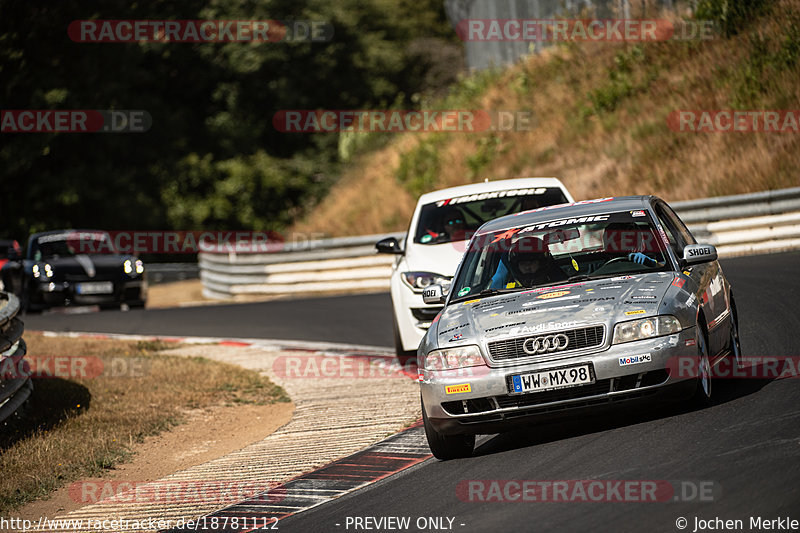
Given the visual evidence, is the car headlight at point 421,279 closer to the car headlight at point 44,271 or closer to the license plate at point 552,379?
the license plate at point 552,379

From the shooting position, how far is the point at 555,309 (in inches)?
269

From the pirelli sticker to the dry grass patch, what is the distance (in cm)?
303

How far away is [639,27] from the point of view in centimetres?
2545

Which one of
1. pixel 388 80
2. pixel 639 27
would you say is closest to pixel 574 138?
pixel 639 27

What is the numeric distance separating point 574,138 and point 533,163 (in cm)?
106

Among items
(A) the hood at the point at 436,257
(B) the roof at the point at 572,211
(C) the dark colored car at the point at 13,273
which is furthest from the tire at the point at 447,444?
(C) the dark colored car at the point at 13,273

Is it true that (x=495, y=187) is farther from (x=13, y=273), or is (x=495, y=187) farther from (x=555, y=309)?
(x=13, y=273)

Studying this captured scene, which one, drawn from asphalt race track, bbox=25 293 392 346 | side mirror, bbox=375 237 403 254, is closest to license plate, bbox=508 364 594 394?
side mirror, bbox=375 237 403 254

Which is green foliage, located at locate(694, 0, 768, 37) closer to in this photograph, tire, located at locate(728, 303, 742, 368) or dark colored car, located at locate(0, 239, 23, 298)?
dark colored car, located at locate(0, 239, 23, 298)

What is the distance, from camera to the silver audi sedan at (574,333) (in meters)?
6.58

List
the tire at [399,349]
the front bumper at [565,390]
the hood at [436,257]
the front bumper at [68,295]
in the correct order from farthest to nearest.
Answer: the front bumper at [68,295] < the tire at [399,349] < the hood at [436,257] < the front bumper at [565,390]

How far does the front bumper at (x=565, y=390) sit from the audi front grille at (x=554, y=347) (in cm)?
7

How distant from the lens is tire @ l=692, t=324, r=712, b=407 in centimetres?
680

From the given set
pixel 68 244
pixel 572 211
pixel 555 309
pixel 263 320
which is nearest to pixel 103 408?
pixel 572 211
